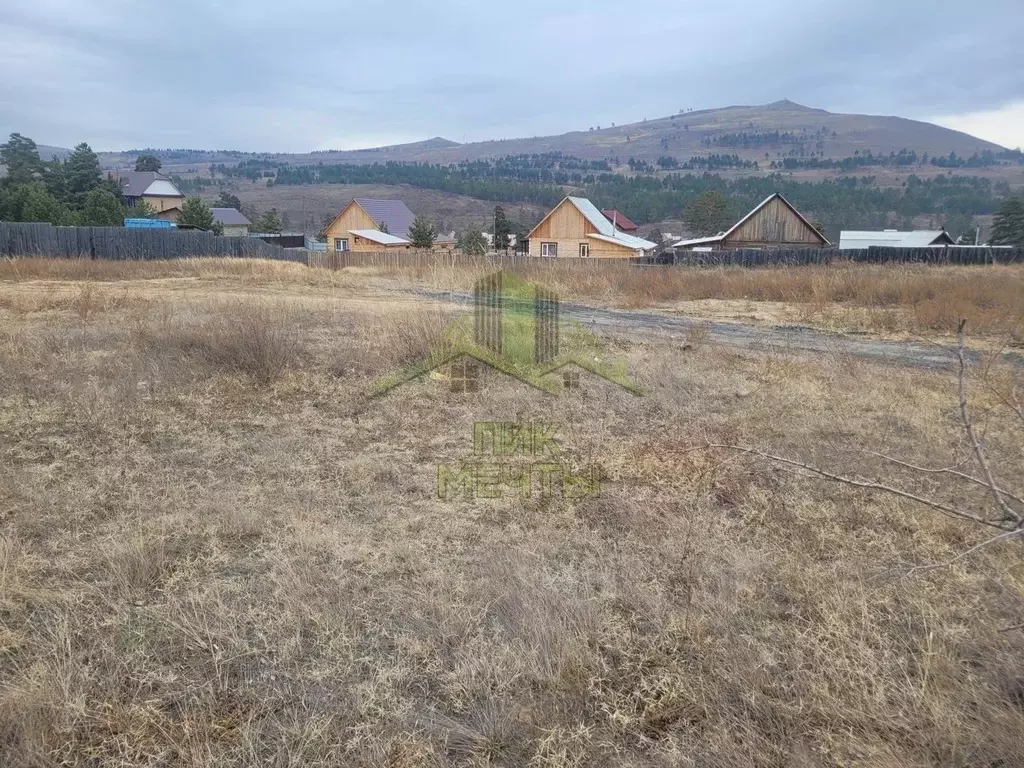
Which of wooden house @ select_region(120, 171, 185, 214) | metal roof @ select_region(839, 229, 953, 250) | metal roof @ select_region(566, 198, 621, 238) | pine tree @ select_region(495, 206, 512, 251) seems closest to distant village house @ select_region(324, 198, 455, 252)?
pine tree @ select_region(495, 206, 512, 251)

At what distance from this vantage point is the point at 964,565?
304 cm

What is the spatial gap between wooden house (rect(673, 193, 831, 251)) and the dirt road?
22.4 meters

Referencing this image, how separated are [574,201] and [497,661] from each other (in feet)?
133

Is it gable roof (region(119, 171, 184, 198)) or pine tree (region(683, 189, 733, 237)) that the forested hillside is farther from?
gable roof (region(119, 171, 184, 198))

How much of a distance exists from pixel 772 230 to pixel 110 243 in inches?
1322

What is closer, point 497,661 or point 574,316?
point 497,661

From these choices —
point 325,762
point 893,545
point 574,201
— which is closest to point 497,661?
point 325,762

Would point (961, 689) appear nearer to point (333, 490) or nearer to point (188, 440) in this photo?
point (333, 490)
